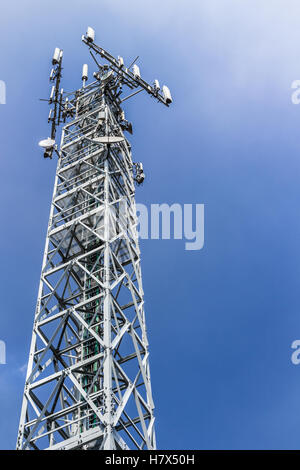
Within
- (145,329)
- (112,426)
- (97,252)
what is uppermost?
(97,252)

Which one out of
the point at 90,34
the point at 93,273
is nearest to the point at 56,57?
the point at 90,34

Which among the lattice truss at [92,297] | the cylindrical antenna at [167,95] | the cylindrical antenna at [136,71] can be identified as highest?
the cylindrical antenna at [136,71]

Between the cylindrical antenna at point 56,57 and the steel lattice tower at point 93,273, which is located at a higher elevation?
the cylindrical antenna at point 56,57

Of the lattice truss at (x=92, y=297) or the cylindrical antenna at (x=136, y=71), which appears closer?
the lattice truss at (x=92, y=297)

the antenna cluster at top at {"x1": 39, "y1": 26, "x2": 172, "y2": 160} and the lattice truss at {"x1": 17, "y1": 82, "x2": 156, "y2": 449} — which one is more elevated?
the antenna cluster at top at {"x1": 39, "y1": 26, "x2": 172, "y2": 160}

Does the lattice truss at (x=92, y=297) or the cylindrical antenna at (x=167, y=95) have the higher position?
the cylindrical antenna at (x=167, y=95)

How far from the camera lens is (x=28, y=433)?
2155cm

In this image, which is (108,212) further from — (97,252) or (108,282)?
(108,282)

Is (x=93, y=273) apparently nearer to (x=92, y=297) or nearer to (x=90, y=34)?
(x=92, y=297)
